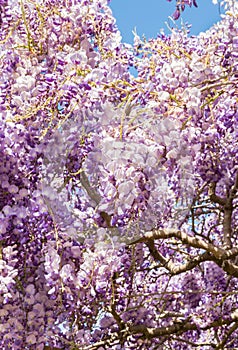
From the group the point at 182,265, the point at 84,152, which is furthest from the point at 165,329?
the point at 84,152

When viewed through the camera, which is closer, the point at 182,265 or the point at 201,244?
the point at 201,244

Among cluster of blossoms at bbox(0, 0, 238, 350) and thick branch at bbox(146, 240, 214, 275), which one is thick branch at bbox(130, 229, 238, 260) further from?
cluster of blossoms at bbox(0, 0, 238, 350)

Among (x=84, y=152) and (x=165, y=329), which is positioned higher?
(x=84, y=152)

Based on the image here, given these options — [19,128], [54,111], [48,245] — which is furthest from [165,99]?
[48,245]

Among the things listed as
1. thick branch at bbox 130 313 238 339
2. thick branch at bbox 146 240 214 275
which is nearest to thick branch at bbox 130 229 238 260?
thick branch at bbox 146 240 214 275

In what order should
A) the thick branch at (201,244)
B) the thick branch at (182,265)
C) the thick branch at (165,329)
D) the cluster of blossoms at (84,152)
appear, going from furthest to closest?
the thick branch at (165,329) → the thick branch at (182,265) → the thick branch at (201,244) → the cluster of blossoms at (84,152)

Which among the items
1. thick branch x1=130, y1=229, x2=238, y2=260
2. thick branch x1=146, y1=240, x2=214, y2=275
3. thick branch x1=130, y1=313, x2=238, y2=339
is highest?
thick branch x1=146, y1=240, x2=214, y2=275

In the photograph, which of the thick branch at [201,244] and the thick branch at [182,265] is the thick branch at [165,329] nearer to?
the thick branch at [182,265]

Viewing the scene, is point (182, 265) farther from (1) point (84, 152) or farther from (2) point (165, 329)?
(1) point (84, 152)

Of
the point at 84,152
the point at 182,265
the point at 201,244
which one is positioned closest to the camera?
the point at 84,152

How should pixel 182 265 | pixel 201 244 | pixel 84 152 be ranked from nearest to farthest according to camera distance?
1. pixel 84 152
2. pixel 201 244
3. pixel 182 265

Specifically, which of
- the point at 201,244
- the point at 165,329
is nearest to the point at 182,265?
the point at 201,244

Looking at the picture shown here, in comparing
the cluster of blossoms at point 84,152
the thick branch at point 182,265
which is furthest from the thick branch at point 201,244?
the cluster of blossoms at point 84,152

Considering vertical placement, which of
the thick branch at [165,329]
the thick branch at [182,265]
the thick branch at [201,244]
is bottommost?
the thick branch at [165,329]
